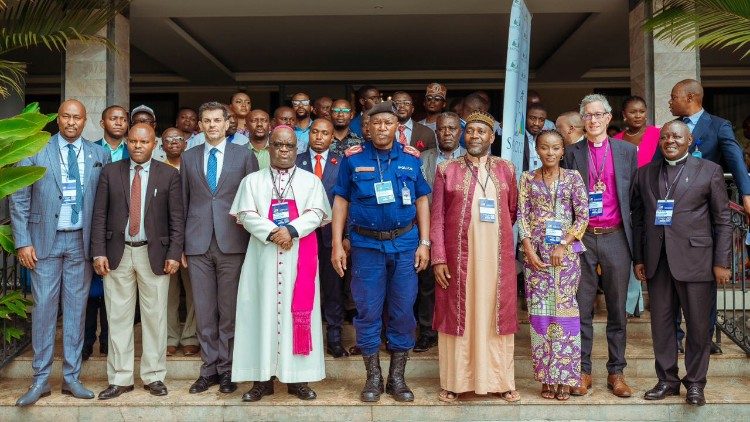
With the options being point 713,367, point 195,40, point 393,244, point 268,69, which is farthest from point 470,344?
point 268,69

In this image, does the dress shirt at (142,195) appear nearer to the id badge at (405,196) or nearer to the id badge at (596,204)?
the id badge at (405,196)

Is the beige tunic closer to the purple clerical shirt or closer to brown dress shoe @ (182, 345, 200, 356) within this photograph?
the purple clerical shirt

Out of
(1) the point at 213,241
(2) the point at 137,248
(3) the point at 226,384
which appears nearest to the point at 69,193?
(2) the point at 137,248

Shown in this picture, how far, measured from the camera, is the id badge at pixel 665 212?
462 centimetres

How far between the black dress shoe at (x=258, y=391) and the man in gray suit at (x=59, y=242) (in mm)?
1138

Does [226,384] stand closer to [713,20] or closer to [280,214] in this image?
[280,214]

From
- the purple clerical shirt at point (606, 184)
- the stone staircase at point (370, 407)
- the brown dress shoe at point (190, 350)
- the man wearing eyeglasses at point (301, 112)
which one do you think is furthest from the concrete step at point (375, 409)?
the man wearing eyeglasses at point (301, 112)

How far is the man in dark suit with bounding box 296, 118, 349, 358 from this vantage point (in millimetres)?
5449

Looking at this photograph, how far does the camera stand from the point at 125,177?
5.00 m

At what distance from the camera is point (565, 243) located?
15.1ft

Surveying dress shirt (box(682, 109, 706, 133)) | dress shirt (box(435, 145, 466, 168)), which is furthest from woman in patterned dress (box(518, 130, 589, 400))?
dress shirt (box(682, 109, 706, 133))

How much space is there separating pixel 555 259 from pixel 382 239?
1.15 m

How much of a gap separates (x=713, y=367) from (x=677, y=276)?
125cm

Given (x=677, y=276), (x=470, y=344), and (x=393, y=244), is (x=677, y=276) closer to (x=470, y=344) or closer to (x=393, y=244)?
(x=470, y=344)
